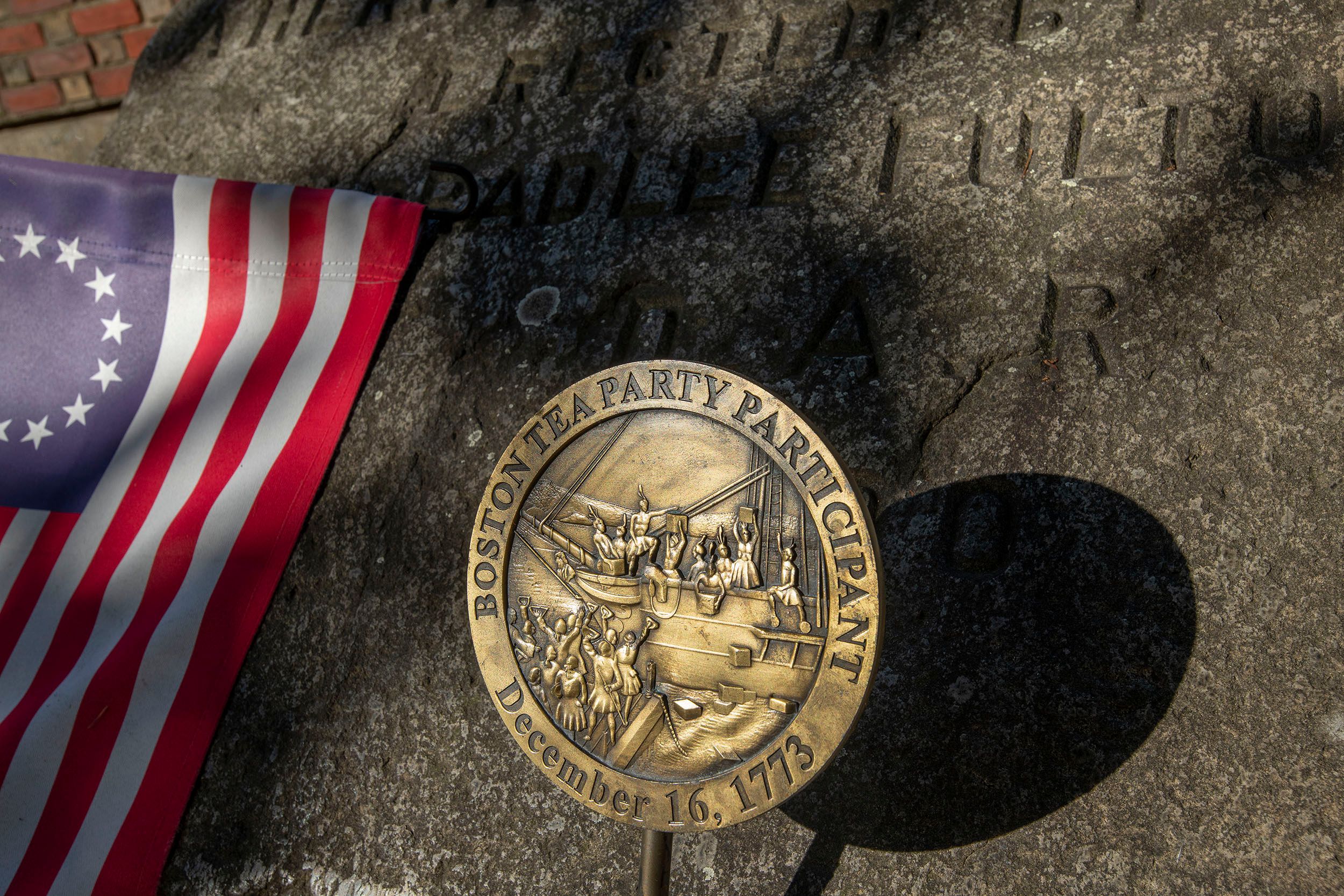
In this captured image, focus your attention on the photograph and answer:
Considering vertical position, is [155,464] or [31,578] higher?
[155,464]

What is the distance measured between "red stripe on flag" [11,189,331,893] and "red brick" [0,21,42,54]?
2.19m

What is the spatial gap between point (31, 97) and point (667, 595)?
365 cm

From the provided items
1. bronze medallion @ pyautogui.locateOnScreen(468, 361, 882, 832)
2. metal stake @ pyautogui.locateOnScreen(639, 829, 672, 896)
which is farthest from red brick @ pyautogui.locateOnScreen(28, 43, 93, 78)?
metal stake @ pyautogui.locateOnScreen(639, 829, 672, 896)

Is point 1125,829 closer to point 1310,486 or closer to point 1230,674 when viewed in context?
point 1230,674

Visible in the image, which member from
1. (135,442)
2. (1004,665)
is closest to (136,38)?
(135,442)

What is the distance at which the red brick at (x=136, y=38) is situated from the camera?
350 cm

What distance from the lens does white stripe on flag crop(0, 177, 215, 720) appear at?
6.26ft

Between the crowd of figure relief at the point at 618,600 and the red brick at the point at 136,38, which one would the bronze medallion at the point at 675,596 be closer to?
the crowd of figure relief at the point at 618,600

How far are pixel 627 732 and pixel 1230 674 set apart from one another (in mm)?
794

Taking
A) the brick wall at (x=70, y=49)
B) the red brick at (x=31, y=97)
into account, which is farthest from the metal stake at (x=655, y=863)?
the red brick at (x=31, y=97)

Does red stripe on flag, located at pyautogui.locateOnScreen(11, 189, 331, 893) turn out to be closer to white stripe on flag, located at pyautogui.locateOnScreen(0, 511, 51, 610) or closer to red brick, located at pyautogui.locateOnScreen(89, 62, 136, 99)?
white stripe on flag, located at pyautogui.locateOnScreen(0, 511, 51, 610)

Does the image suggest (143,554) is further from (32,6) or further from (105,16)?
(32,6)

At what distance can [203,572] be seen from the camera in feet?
6.22

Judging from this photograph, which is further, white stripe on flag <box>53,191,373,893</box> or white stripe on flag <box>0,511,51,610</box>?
white stripe on flag <box>0,511,51,610</box>
